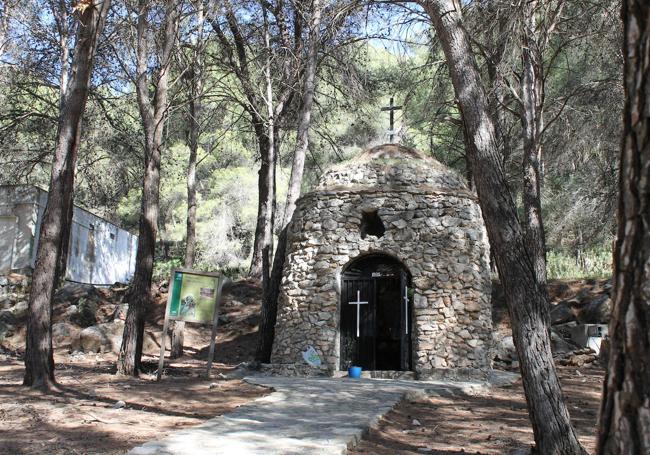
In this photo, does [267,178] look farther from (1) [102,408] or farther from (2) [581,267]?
(1) [102,408]

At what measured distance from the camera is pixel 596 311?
Result: 16359 millimetres

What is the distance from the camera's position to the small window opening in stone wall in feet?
40.3

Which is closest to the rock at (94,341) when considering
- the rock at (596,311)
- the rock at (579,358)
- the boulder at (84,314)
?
the boulder at (84,314)

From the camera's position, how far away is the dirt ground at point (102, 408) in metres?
5.73

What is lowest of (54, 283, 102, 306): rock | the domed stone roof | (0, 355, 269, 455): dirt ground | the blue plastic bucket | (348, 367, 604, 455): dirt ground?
(348, 367, 604, 455): dirt ground

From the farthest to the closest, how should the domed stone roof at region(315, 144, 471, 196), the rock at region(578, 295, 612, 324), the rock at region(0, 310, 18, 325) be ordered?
the rock at region(0, 310, 18, 325), the rock at region(578, 295, 612, 324), the domed stone roof at region(315, 144, 471, 196)

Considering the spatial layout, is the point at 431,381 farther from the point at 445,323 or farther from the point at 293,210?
the point at 293,210

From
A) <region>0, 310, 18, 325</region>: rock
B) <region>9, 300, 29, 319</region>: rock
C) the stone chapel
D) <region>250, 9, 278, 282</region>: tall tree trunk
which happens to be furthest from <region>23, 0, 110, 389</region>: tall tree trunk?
<region>9, 300, 29, 319</region>: rock

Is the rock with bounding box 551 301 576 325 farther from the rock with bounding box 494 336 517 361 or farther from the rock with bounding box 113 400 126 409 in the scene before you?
the rock with bounding box 113 400 126 409

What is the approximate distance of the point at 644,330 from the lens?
6.63 ft

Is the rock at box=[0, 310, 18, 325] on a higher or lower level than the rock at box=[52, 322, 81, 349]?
higher

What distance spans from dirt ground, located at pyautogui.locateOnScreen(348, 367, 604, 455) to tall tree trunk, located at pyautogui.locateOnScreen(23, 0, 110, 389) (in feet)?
15.6

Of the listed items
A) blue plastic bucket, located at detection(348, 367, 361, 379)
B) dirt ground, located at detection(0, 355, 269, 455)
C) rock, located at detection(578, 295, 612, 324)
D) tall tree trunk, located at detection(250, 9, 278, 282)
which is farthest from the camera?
rock, located at detection(578, 295, 612, 324)

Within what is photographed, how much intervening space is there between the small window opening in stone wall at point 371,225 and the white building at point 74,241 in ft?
34.3
